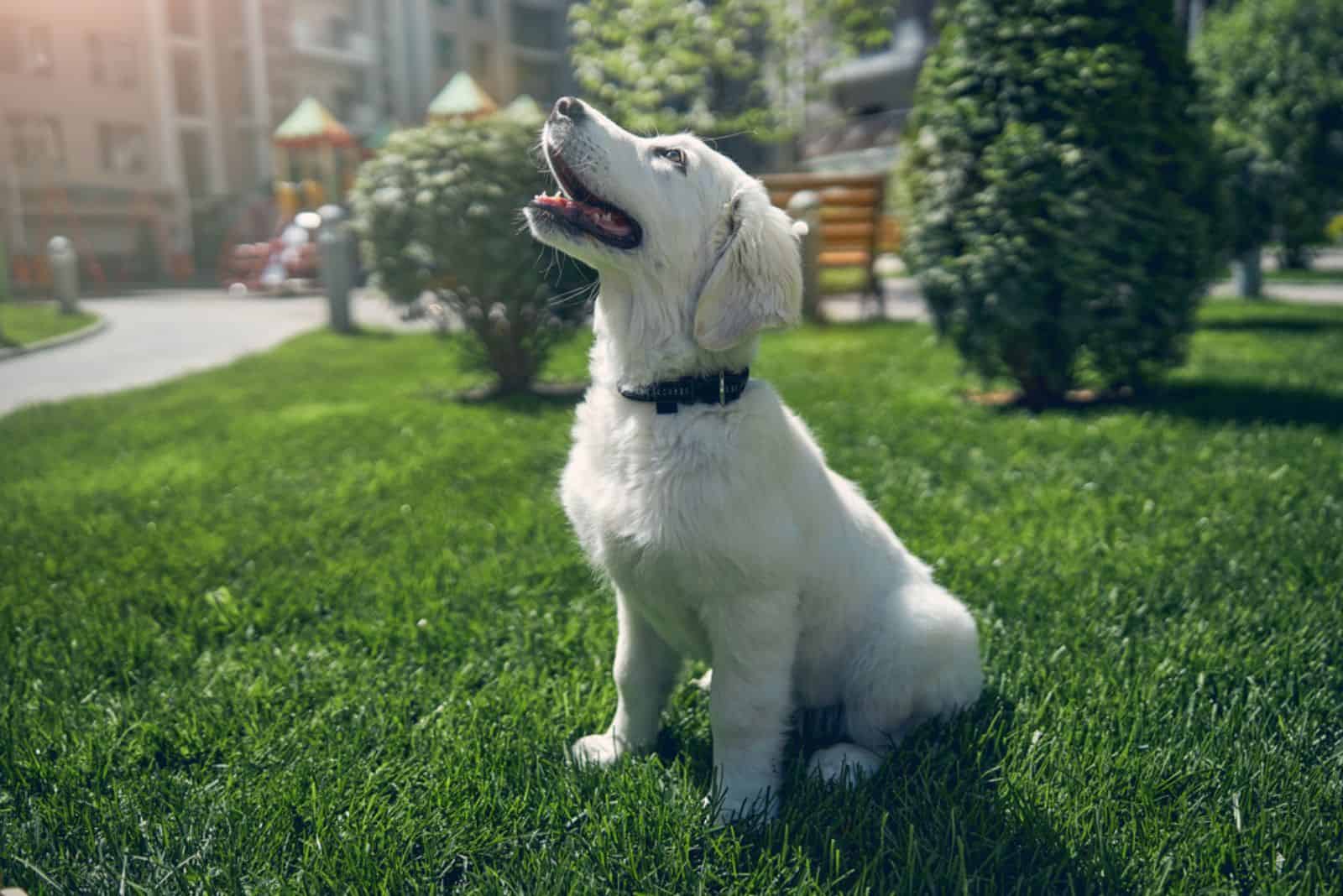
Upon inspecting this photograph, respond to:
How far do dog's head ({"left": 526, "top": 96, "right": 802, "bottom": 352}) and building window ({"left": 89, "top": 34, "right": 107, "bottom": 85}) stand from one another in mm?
26221

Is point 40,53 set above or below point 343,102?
below

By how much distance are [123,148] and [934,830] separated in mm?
31198

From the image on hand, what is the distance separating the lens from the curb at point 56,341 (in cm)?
977

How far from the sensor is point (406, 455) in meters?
5.64

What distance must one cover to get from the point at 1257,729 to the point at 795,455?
4.36 feet

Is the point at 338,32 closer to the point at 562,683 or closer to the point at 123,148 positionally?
A: the point at 123,148

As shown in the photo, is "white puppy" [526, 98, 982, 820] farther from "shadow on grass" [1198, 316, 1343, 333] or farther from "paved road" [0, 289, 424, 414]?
"shadow on grass" [1198, 316, 1343, 333]

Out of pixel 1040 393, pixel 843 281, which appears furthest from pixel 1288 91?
pixel 1040 393

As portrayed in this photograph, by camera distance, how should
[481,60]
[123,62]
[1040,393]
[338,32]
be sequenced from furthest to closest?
[481,60], [338,32], [123,62], [1040,393]

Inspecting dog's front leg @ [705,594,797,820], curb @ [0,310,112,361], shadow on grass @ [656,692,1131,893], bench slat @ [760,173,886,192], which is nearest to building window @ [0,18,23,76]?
curb @ [0,310,112,361]

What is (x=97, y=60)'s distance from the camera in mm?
24438

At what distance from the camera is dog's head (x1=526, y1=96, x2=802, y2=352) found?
2.22 meters

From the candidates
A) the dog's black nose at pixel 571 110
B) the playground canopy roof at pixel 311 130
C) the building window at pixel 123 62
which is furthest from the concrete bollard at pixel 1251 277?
the building window at pixel 123 62

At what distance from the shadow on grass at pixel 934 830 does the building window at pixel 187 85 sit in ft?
115
